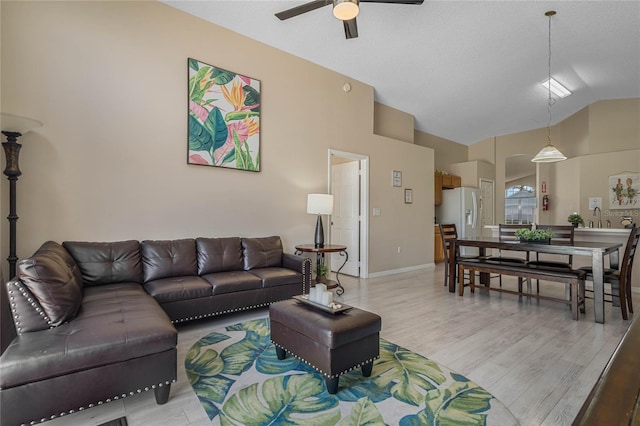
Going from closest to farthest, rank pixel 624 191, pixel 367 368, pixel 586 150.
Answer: pixel 367 368
pixel 624 191
pixel 586 150

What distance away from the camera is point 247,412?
71.2 inches

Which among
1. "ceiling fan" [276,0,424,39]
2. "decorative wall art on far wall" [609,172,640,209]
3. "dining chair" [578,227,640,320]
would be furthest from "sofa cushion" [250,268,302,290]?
"decorative wall art on far wall" [609,172,640,209]

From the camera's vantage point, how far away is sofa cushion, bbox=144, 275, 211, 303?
2.89 m

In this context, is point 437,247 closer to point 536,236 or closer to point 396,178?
point 396,178

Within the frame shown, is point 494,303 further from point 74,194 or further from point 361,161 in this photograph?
point 74,194

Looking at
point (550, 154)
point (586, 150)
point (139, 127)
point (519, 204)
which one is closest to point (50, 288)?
point (139, 127)

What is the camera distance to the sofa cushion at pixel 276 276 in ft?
11.5

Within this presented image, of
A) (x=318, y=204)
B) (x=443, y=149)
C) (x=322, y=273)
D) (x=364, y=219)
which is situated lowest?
(x=322, y=273)

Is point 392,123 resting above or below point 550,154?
above

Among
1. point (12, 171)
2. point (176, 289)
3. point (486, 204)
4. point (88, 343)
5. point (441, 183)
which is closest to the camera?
point (88, 343)

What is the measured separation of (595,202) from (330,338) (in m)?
7.59

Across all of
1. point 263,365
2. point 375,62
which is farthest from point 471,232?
point 263,365

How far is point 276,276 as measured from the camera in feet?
11.8

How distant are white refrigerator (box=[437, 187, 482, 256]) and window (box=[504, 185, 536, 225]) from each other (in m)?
3.63
